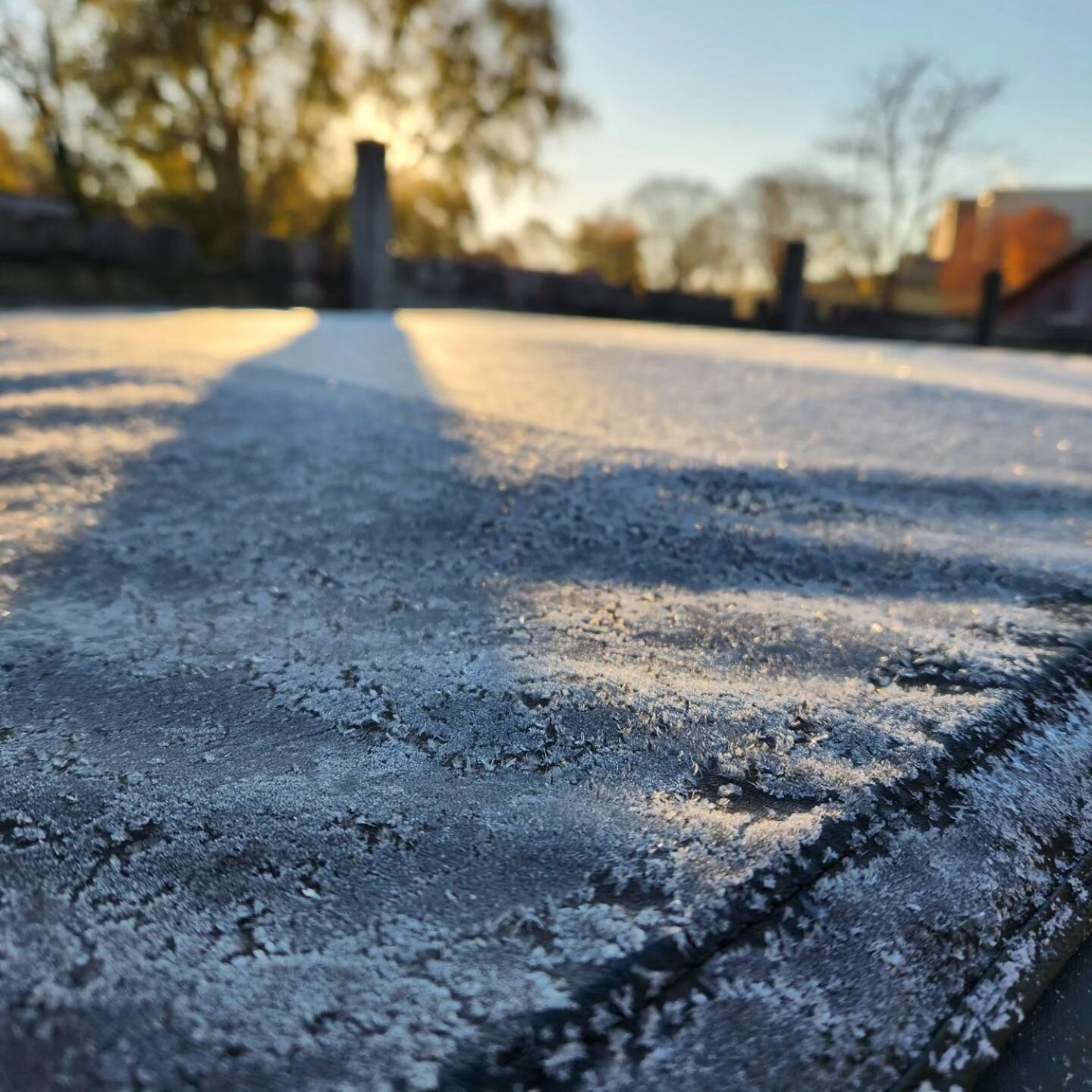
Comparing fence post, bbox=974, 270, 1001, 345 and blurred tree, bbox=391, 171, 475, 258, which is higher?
blurred tree, bbox=391, 171, 475, 258

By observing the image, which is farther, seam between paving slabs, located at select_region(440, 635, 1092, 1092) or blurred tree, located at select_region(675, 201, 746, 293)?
blurred tree, located at select_region(675, 201, 746, 293)

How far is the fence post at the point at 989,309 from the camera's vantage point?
866 cm

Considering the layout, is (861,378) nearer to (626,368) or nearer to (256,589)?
(626,368)

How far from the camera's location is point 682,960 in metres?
0.49

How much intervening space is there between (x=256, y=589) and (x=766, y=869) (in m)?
0.67

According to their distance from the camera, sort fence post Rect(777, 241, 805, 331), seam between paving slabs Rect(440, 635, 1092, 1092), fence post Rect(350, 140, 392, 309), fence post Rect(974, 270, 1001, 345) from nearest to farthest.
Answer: seam between paving slabs Rect(440, 635, 1092, 1092), fence post Rect(350, 140, 392, 309), fence post Rect(777, 241, 805, 331), fence post Rect(974, 270, 1001, 345)

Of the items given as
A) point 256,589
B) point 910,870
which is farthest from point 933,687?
point 256,589

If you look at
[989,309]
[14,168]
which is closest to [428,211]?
[14,168]

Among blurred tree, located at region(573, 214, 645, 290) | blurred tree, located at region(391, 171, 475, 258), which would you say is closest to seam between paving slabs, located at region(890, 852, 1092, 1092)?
blurred tree, located at region(391, 171, 475, 258)

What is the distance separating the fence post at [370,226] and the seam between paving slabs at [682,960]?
562 centimetres

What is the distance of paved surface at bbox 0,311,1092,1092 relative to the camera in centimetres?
45

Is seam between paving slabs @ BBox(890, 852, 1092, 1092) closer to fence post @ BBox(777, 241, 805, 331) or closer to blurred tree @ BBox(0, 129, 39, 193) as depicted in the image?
fence post @ BBox(777, 241, 805, 331)

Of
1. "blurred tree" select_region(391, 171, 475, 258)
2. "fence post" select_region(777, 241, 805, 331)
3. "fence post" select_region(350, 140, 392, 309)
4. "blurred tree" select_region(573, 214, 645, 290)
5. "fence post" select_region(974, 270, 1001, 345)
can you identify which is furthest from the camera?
"blurred tree" select_region(573, 214, 645, 290)

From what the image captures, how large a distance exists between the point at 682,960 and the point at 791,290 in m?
8.43
